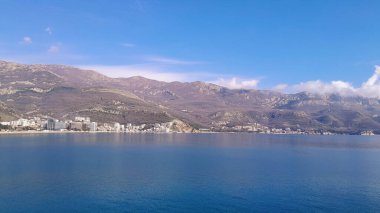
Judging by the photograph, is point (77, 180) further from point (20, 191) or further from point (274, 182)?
point (274, 182)

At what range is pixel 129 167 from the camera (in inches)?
3541

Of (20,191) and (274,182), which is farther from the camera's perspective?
(274,182)

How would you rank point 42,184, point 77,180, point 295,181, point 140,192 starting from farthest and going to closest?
point 295,181, point 77,180, point 42,184, point 140,192

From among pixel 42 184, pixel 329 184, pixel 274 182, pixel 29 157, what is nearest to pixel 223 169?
pixel 274 182

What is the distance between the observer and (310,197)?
6203cm

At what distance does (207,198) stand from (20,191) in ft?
89.8

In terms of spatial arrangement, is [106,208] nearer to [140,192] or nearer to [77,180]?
[140,192]

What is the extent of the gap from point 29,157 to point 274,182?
61.7 metres

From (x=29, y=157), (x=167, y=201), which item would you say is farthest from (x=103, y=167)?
(x=167, y=201)

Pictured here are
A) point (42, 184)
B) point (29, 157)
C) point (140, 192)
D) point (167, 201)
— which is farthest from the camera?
point (29, 157)

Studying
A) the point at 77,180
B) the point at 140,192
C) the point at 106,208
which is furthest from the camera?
the point at 77,180

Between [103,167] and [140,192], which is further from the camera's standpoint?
[103,167]

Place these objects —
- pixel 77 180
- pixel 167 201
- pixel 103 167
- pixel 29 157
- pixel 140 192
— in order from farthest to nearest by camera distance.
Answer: pixel 29 157 < pixel 103 167 < pixel 77 180 < pixel 140 192 < pixel 167 201

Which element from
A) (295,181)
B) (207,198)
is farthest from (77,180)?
(295,181)
